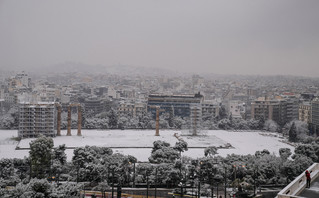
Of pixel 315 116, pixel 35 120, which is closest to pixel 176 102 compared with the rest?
pixel 315 116

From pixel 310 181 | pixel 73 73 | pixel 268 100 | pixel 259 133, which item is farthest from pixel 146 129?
pixel 73 73

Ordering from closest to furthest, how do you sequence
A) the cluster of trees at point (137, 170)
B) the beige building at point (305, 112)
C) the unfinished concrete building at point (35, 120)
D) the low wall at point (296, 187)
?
the low wall at point (296, 187)
the cluster of trees at point (137, 170)
the unfinished concrete building at point (35, 120)
the beige building at point (305, 112)

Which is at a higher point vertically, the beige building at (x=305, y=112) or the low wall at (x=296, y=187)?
the low wall at (x=296, y=187)

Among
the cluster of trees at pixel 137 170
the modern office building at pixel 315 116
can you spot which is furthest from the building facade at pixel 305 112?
the cluster of trees at pixel 137 170

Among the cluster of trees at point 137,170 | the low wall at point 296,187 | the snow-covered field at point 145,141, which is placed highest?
the low wall at point 296,187

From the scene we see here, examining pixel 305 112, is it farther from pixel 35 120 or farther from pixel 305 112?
pixel 35 120

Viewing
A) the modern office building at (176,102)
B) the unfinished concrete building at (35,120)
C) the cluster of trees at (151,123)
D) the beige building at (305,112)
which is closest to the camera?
the unfinished concrete building at (35,120)

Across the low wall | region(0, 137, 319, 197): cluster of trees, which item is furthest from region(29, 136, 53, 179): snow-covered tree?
the low wall

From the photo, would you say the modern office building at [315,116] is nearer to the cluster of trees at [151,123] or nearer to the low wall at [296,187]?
the cluster of trees at [151,123]
